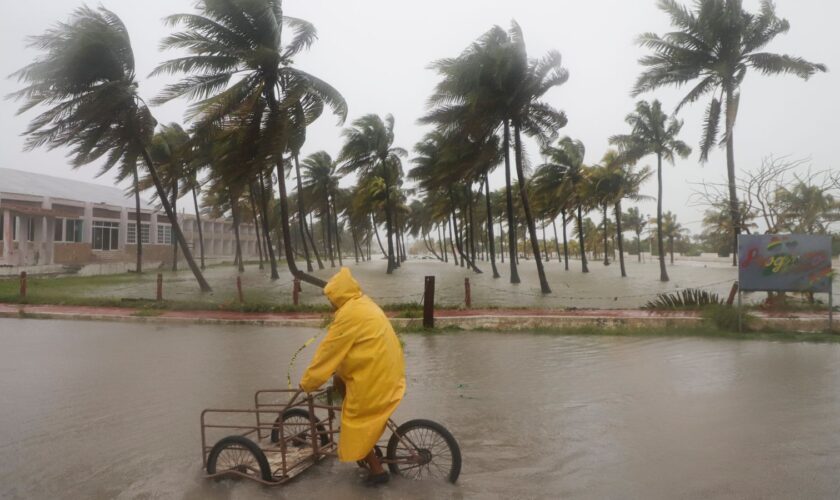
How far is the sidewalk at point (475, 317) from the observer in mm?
13273

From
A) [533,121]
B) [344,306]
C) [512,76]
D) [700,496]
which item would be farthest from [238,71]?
[700,496]

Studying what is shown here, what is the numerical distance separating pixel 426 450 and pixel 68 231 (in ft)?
121

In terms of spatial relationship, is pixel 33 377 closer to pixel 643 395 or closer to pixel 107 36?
pixel 643 395

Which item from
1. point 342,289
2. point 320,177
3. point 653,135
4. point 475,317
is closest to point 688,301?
point 475,317

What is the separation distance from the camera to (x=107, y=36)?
21062 millimetres

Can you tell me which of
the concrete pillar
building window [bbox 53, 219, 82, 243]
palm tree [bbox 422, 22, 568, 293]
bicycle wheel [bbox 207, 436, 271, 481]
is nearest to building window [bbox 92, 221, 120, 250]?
the concrete pillar

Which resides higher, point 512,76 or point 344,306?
point 512,76

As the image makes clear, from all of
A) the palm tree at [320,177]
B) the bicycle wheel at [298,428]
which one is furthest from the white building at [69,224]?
the bicycle wheel at [298,428]

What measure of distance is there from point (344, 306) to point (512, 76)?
2040 centimetres

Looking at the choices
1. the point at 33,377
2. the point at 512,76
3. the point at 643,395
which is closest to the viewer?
the point at 643,395

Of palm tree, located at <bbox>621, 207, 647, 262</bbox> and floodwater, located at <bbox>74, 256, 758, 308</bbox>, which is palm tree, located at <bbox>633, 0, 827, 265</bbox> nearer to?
floodwater, located at <bbox>74, 256, 758, 308</bbox>

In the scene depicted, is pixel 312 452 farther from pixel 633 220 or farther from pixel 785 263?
pixel 633 220

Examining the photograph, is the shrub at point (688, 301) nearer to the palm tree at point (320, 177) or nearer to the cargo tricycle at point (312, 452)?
the cargo tricycle at point (312, 452)

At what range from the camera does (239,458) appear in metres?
4.73
